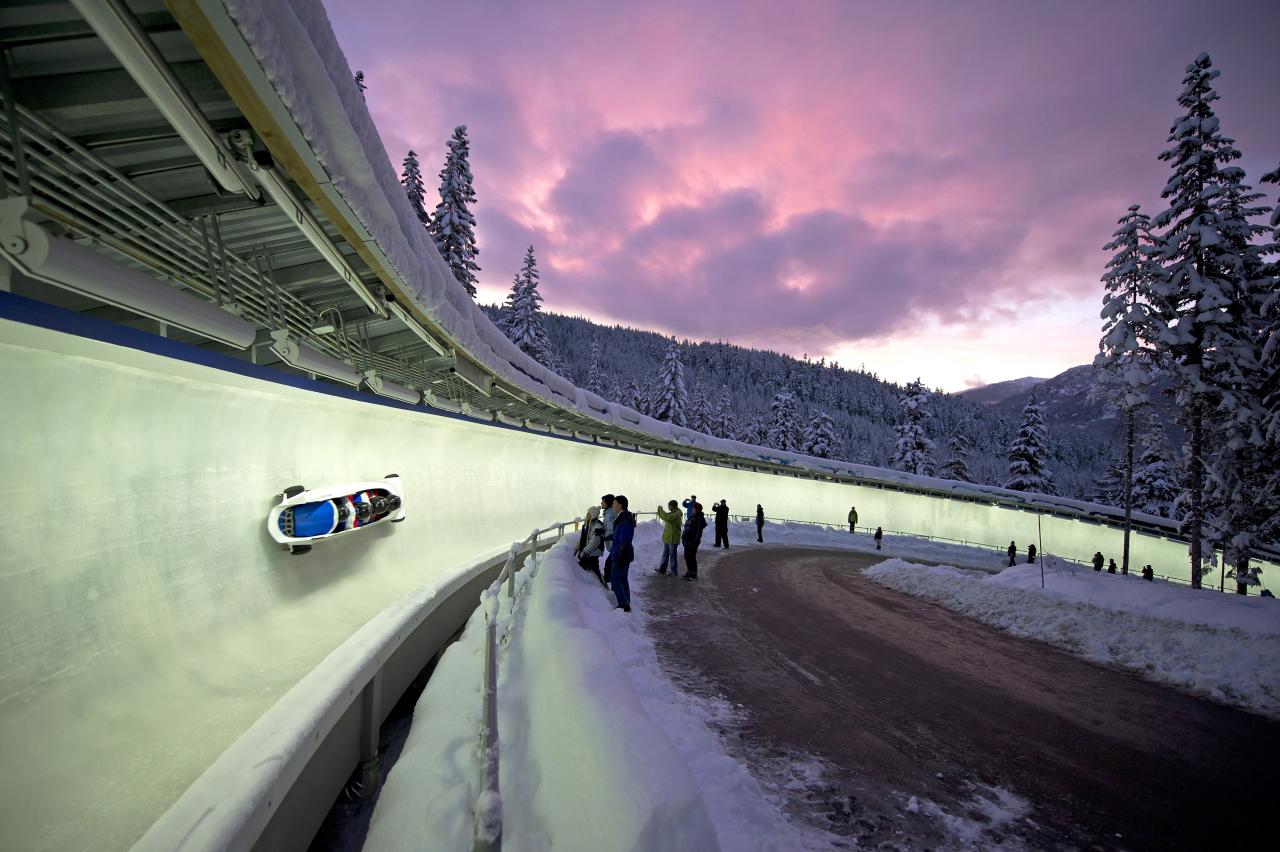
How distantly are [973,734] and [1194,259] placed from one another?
2396 cm

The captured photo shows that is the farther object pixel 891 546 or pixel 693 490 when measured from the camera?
A: pixel 693 490

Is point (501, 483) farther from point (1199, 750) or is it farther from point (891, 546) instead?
point (891, 546)

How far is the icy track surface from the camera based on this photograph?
226cm

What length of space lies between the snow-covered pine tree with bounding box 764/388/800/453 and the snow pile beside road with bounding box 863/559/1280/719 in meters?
46.7

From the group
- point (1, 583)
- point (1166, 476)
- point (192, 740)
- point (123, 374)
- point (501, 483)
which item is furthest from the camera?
point (1166, 476)

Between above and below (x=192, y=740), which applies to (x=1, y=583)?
above

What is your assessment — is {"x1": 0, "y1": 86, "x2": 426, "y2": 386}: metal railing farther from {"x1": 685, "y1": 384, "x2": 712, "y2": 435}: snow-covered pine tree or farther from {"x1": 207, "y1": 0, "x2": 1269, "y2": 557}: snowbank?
{"x1": 685, "y1": 384, "x2": 712, "y2": 435}: snow-covered pine tree

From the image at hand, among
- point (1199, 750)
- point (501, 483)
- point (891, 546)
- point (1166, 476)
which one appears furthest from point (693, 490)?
point (1166, 476)

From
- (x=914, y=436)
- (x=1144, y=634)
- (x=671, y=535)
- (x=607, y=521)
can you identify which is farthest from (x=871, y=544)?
(x=914, y=436)

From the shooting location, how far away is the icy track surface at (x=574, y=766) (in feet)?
7.43

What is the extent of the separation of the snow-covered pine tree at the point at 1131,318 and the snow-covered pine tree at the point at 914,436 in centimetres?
2278

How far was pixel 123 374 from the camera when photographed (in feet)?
13.0

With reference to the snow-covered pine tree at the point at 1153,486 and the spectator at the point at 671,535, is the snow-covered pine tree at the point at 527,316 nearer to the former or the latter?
the spectator at the point at 671,535

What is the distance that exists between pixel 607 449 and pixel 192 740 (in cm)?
1680
